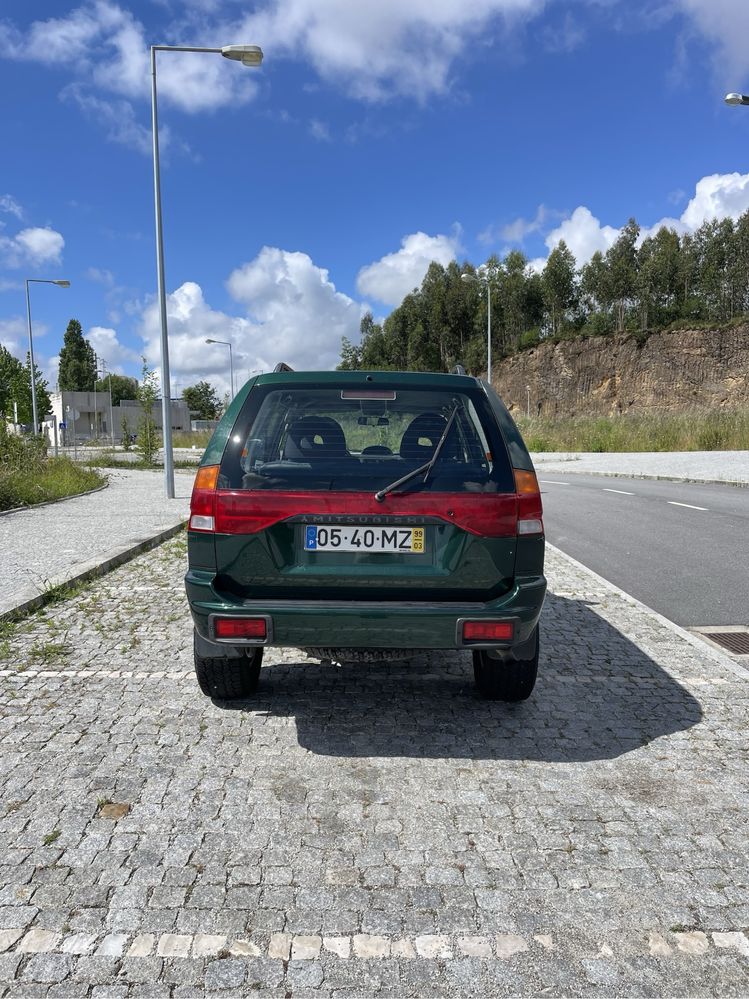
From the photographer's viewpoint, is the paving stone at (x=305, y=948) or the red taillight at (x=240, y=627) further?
the red taillight at (x=240, y=627)

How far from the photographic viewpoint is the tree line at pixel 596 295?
72250 mm

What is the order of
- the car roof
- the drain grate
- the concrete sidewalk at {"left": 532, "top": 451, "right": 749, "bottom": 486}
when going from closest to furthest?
1. the car roof
2. the drain grate
3. the concrete sidewalk at {"left": 532, "top": 451, "right": 749, "bottom": 486}

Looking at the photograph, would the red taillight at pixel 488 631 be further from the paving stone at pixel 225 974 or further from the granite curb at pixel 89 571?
the granite curb at pixel 89 571

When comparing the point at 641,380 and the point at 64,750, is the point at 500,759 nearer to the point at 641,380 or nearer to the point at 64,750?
the point at 64,750

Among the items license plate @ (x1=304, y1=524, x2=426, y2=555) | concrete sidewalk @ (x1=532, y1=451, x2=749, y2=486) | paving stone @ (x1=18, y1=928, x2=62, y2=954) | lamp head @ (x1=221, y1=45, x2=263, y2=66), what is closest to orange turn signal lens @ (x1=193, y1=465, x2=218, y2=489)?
license plate @ (x1=304, y1=524, x2=426, y2=555)

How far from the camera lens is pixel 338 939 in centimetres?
217

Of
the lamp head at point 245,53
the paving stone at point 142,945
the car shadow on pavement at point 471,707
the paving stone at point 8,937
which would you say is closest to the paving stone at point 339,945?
the paving stone at point 142,945

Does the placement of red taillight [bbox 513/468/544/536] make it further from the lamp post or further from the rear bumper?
the lamp post

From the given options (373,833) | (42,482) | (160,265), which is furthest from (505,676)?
(42,482)

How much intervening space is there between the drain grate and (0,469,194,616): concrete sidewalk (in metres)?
5.23

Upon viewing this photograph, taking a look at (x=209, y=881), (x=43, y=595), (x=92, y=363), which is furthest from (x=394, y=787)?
(x=92, y=363)

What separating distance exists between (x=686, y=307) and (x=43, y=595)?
253 feet

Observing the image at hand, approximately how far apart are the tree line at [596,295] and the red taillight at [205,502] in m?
64.7

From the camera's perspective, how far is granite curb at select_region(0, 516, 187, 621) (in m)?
5.93
